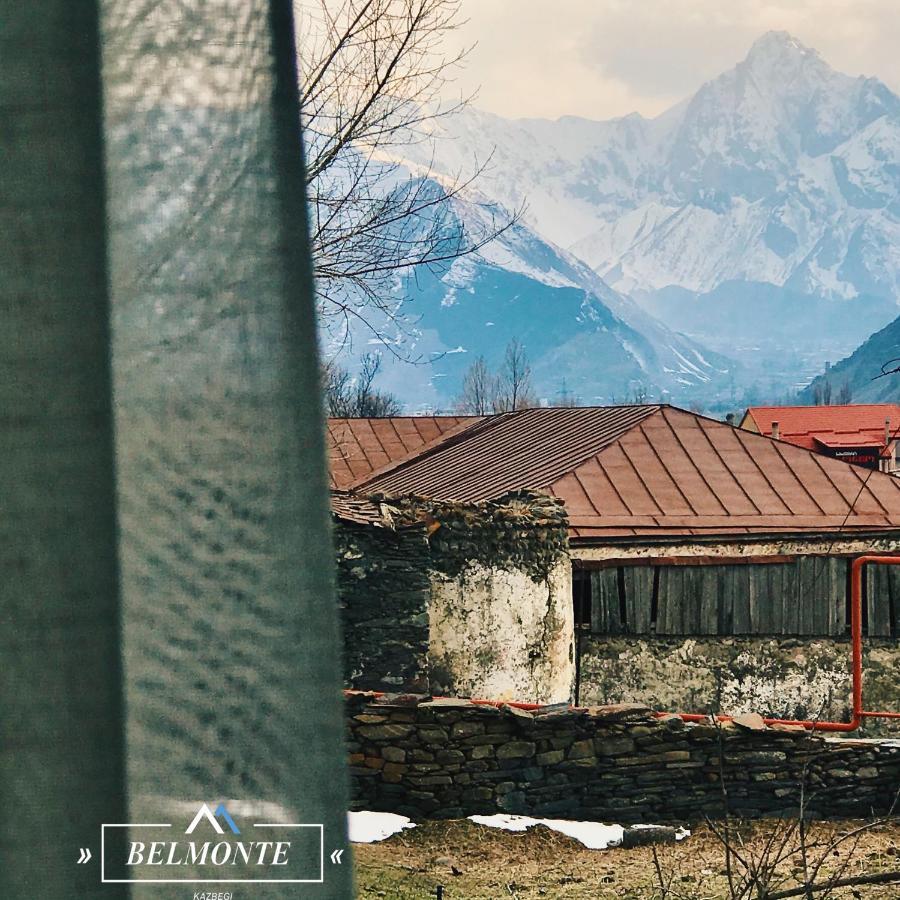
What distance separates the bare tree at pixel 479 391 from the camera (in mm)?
93938

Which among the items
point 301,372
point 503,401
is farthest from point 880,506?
point 503,401

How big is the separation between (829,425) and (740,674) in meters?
52.4

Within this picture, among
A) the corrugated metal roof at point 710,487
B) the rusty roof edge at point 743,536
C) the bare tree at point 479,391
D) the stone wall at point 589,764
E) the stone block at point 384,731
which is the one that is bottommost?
the stone wall at point 589,764

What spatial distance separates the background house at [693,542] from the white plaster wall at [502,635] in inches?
25.8

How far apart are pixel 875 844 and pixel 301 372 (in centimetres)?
648

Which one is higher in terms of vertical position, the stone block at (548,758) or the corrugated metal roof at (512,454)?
the corrugated metal roof at (512,454)

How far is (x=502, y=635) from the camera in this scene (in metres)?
11.8

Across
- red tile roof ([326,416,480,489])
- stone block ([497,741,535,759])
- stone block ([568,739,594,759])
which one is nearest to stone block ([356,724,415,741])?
stone block ([497,741,535,759])

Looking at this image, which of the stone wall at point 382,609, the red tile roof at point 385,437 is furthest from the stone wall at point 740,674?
the red tile roof at point 385,437

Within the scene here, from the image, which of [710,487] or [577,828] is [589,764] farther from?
[710,487]

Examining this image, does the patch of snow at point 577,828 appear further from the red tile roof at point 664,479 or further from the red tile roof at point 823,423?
the red tile roof at point 823,423

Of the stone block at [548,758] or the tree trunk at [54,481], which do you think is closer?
the tree trunk at [54,481]

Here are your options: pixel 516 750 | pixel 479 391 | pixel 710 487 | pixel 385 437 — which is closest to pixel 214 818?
pixel 516 750

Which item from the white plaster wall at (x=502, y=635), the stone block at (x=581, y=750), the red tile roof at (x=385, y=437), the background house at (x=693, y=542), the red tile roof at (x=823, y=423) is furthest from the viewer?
the red tile roof at (x=823, y=423)
